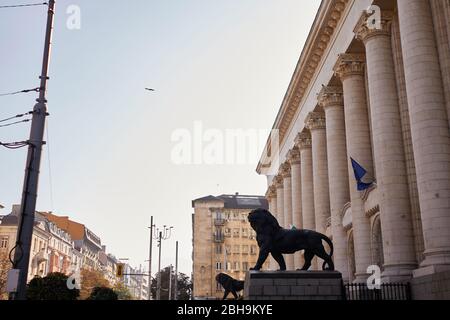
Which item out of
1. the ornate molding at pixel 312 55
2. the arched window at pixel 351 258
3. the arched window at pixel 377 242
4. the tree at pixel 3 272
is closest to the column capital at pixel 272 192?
the ornate molding at pixel 312 55

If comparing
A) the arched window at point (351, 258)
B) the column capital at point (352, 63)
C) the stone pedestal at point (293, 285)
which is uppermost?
the column capital at point (352, 63)

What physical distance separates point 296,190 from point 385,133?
22895 millimetres

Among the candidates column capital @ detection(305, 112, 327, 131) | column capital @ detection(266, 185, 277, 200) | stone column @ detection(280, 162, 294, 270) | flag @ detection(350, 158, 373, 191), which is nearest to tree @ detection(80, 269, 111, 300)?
column capital @ detection(266, 185, 277, 200)

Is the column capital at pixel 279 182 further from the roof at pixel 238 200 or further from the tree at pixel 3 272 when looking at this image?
the roof at pixel 238 200

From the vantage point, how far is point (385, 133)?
23109 millimetres

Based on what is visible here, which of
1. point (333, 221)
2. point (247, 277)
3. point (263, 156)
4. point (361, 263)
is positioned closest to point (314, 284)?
point (247, 277)

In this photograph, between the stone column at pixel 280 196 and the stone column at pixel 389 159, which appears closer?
the stone column at pixel 389 159

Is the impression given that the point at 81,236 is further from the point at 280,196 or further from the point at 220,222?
the point at 280,196

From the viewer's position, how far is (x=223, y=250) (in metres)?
110

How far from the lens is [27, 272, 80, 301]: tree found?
3447cm

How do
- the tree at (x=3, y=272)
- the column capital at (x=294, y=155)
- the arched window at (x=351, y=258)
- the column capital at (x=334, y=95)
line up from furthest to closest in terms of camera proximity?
the tree at (x=3, y=272) → the column capital at (x=294, y=155) → the column capital at (x=334, y=95) → the arched window at (x=351, y=258)

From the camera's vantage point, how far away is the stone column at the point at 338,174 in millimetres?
31422

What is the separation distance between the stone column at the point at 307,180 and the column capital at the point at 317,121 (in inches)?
140

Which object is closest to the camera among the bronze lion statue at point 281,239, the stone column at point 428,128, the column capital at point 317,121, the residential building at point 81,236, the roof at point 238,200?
the stone column at point 428,128
